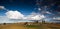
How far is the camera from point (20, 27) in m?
3.09

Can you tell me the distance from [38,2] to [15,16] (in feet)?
1.97

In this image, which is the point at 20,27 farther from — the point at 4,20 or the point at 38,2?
the point at 38,2

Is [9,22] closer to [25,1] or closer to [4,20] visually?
[4,20]

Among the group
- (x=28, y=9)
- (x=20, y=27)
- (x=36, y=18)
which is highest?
(x=28, y=9)

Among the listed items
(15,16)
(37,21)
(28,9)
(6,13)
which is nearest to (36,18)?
(37,21)

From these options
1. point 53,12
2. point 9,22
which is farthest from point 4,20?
point 53,12

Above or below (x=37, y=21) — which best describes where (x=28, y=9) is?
above

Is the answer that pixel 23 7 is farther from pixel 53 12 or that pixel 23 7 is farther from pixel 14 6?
pixel 53 12

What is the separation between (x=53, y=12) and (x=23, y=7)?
0.68 m

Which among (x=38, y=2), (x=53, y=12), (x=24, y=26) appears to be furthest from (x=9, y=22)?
(x=53, y=12)

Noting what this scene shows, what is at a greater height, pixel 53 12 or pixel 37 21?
pixel 53 12

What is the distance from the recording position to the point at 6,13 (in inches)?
123

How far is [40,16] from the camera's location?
3.16 metres

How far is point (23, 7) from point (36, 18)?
38 cm
